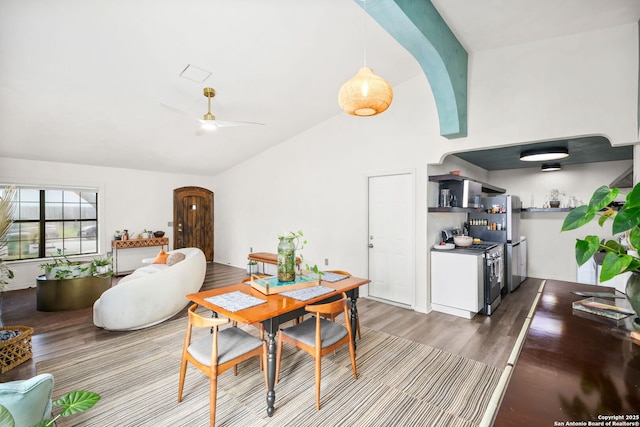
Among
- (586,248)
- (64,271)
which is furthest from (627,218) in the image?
(64,271)

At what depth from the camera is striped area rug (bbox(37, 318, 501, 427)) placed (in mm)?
2045

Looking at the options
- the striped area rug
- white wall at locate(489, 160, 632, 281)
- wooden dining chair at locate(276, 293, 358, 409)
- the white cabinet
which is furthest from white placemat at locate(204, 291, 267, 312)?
white wall at locate(489, 160, 632, 281)

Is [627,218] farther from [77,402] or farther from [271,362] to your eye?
[77,402]

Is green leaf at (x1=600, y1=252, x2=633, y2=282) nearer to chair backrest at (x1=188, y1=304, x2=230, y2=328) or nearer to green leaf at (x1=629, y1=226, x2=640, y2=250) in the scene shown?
green leaf at (x1=629, y1=226, x2=640, y2=250)

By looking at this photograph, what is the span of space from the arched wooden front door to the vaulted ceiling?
2.68 m

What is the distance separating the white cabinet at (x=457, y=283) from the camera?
12.6 ft

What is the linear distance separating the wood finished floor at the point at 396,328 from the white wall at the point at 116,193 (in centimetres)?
171

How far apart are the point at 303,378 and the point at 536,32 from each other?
420 cm

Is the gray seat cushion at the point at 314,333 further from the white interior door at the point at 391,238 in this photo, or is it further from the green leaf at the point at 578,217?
the white interior door at the point at 391,238

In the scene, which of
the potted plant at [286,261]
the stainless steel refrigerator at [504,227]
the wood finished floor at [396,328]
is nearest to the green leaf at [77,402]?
the potted plant at [286,261]

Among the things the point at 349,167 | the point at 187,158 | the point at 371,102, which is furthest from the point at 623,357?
the point at 187,158

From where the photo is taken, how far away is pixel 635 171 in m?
2.84

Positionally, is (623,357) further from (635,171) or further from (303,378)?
(635,171)

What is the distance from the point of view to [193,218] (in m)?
7.81
